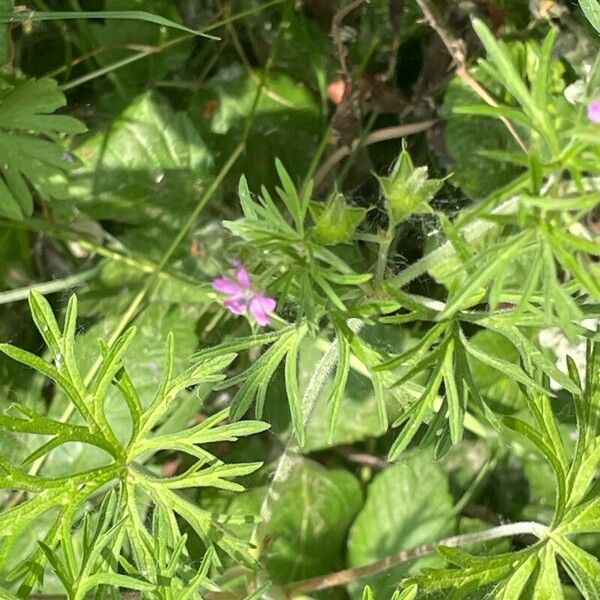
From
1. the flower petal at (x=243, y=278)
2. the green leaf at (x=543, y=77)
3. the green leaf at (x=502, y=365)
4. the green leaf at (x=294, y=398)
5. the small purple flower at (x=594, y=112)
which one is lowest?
the green leaf at (x=294, y=398)

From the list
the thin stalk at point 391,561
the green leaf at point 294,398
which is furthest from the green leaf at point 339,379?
the thin stalk at point 391,561

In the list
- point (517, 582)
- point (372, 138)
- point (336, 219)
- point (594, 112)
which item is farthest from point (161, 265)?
point (594, 112)

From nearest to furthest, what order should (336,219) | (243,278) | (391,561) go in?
(336,219) → (243,278) → (391,561)

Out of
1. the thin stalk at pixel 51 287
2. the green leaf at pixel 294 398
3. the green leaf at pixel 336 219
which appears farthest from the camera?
the thin stalk at pixel 51 287

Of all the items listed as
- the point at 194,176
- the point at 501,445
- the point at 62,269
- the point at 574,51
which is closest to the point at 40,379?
the point at 62,269

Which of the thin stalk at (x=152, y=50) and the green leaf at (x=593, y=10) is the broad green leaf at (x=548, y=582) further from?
the thin stalk at (x=152, y=50)

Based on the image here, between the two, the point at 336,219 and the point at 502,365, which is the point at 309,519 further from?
the point at 336,219
